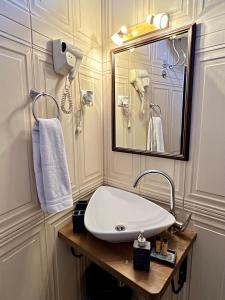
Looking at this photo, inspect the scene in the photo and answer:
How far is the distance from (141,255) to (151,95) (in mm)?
929

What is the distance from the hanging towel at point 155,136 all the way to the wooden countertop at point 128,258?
1.74 ft

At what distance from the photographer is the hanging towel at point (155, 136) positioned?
3.91 feet

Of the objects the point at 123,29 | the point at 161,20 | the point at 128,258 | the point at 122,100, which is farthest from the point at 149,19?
the point at 128,258

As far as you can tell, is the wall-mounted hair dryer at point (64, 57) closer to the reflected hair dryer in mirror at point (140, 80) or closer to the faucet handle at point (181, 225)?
the reflected hair dryer in mirror at point (140, 80)

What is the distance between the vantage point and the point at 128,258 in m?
0.94

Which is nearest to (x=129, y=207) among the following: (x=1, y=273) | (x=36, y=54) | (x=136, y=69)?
(x=1, y=273)

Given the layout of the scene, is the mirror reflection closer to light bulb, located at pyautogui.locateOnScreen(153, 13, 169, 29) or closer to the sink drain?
light bulb, located at pyautogui.locateOnScreen(153, 13, 169, 29)

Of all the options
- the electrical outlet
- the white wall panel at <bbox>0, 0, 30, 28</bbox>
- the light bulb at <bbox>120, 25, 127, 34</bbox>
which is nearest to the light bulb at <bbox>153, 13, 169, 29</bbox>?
the light bulb at <bbox>120, 25, 127, 34</bbox>

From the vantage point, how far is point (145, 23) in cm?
109

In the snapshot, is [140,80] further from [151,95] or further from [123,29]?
[123,29]

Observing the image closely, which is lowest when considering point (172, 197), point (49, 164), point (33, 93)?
point (172, 197)

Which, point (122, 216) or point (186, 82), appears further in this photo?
point (122, 216)

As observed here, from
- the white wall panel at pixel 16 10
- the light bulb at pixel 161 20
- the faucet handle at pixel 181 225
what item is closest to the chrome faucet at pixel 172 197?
the faucet handle at pixel 181 225

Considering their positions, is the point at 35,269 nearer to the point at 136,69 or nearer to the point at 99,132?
the point at 99,132
